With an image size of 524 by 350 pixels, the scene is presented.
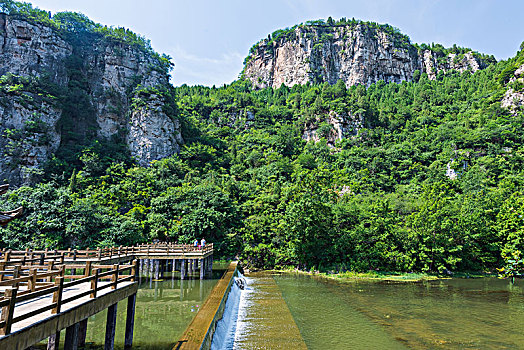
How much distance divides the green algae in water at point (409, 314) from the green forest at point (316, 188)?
6.78m

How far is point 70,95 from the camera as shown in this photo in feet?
164

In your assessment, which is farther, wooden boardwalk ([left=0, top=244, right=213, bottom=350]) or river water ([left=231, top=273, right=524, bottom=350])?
river water ([left=231, top=273, right=524, bottom=350])

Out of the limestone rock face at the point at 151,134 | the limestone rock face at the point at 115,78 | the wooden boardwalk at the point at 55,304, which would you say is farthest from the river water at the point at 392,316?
the limestone rock face at the point at 115,78

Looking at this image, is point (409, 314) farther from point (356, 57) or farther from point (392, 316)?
point (356, 57)

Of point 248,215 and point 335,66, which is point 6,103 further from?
point 335,66

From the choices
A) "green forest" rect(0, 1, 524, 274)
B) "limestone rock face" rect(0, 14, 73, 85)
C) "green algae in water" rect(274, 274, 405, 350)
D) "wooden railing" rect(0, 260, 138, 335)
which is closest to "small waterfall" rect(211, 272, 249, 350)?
"green algae in water" rect(274, 274, 405, 350)

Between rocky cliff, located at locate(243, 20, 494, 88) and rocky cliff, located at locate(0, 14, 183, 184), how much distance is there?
62.0 metres

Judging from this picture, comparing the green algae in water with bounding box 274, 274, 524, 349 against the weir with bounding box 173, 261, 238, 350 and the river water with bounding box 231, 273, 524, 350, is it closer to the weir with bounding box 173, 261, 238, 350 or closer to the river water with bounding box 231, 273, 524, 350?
the river water with bounding box 231, 273, 524, 350

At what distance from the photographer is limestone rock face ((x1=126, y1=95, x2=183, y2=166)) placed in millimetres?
51281

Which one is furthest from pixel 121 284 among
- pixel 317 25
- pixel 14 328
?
pixel 317 25

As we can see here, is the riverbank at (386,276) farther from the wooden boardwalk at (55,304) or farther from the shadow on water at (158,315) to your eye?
the wooden boardwalk at (55,304)

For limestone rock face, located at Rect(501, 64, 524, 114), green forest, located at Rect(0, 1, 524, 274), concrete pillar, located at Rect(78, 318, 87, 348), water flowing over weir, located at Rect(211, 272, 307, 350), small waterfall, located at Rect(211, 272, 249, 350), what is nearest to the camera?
concrete pillar, located at Rect(78, 318, 87, 348)

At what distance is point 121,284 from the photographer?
8.86 metres

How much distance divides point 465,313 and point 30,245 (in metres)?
34.0
